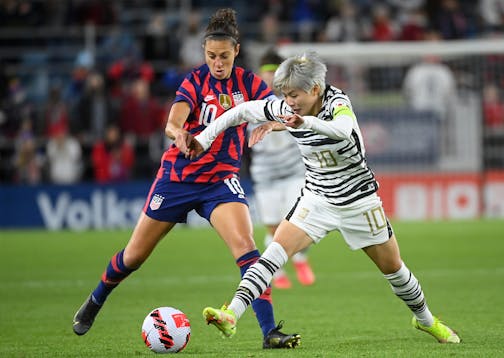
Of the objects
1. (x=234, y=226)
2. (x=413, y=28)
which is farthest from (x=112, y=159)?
(x=234, y=226)

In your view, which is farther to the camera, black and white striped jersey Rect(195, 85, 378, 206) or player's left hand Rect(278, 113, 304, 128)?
black and white striped jersey Rect(195, 85, 378, 206)

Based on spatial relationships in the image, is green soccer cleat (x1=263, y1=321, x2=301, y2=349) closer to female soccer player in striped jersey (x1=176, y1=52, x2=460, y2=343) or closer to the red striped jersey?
female soccer player in striped jersey (x1=176, y1=52, x2=460, y2=343)

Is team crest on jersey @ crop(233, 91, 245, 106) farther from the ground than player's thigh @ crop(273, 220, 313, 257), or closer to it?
farther from the ground

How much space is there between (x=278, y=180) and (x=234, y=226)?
5265mm

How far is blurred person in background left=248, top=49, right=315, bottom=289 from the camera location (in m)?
13.0

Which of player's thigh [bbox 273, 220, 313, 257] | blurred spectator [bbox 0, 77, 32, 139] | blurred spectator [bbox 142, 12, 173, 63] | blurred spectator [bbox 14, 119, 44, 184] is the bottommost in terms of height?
blurred spectator [bbox 14, 119, 44, 184]

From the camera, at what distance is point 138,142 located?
22078 millimetres

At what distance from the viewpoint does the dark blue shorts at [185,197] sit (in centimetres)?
827

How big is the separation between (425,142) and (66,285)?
11.6 metres

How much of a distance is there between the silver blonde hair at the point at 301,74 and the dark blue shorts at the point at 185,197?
128 cm

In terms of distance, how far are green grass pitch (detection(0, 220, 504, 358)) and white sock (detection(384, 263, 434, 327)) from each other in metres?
0.21

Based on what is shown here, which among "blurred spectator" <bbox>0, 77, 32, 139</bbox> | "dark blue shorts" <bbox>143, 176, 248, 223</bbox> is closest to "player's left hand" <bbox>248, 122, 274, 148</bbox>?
"dark blue shorts" <bbox>143, 176, 248, 223</bbox>

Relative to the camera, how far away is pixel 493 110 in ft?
74.6

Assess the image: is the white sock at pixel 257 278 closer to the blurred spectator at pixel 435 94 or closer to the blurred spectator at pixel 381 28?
the blurred spectator at pixel 435 94
